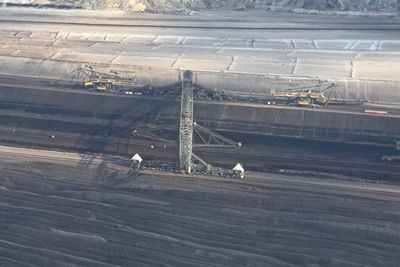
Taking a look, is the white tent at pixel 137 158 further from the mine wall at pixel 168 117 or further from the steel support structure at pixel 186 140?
the mine wall at pixel 168 117

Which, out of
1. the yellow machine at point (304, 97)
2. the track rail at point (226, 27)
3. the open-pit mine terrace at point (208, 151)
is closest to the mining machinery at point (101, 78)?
the open-pit mine terrace at point (208, 151)

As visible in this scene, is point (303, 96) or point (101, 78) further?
point (101, 78)

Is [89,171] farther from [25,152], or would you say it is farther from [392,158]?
[392,158]

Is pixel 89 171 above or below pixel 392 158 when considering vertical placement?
below

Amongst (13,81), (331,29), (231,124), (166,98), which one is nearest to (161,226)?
(231,124)

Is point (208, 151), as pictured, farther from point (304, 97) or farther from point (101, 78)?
point (101, 78)

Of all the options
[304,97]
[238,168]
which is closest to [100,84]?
[238,168]
